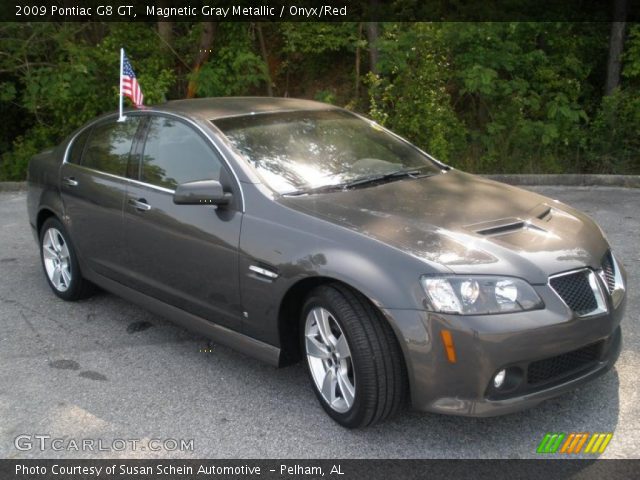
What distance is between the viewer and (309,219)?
372 cm

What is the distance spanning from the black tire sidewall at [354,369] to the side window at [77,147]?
109 inches

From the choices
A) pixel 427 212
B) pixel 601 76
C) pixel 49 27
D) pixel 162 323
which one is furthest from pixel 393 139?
pixel 49 27

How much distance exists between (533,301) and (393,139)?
2165 millimetres

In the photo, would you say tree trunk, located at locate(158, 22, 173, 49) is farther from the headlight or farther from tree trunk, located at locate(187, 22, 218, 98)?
the headlight

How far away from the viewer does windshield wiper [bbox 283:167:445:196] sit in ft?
13.4

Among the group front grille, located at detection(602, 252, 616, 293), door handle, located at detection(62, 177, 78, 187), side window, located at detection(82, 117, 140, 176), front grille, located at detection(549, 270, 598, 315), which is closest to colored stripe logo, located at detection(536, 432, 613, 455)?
front grille, located at detection(549, 270, 598, 315)

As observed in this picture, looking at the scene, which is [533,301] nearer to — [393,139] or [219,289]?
[219,289]

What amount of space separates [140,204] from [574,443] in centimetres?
291

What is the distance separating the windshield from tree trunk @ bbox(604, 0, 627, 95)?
7142mm

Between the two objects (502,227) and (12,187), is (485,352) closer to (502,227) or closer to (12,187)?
(502,227)

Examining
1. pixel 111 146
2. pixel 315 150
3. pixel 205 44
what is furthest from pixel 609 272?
pixel 205 44

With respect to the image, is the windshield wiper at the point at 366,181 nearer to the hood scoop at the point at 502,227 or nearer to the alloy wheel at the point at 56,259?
the hood scoop at the point at 502,227

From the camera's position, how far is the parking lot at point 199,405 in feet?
11.4

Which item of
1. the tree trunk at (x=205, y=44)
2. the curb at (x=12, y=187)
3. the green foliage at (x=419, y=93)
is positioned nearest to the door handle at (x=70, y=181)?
the green foliage at (x=419, y=93)
